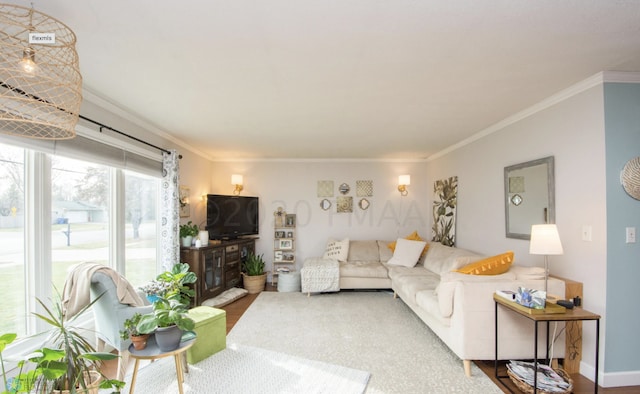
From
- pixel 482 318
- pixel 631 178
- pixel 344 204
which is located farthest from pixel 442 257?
pixel 631 178

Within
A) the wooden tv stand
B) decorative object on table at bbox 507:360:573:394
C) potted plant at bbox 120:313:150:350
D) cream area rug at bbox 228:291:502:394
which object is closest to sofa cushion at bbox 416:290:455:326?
cream area rug at bbox 228:291:502:394

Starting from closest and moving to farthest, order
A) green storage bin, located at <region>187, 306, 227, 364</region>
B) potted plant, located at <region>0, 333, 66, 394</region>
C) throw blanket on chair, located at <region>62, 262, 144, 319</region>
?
potted plant, located at <region>0, 333, 66, 394</region> < throw blanket on chair, located at <region>62, 262, 144, 319</region> < green storage bin, located at <region>187, 306, 227, 364</region>

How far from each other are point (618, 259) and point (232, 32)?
315cm

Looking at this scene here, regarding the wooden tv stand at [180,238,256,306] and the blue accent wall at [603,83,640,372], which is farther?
the wooden tv stand at [180,238,256,306]

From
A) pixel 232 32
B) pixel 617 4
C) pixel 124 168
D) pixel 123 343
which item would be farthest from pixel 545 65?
pixel 124 168

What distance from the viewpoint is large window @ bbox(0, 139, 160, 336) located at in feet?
6.89

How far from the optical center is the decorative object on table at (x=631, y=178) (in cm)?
219

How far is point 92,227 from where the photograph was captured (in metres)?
2.84

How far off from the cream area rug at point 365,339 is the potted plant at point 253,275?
505 mm

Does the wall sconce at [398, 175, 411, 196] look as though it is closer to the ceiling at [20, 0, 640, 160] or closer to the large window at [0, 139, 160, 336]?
the ceiling at [20, 0, 640, 160]

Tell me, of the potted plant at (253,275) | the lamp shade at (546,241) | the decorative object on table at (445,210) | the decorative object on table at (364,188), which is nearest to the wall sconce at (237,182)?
the potted plant at (253,275)

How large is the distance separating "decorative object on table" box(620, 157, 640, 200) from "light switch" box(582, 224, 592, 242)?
0.36 m

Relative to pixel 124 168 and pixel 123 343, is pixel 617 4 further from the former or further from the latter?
pixel 124 168

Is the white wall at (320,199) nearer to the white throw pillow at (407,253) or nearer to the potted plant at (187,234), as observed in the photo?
the white throw pillow at (407,253)
